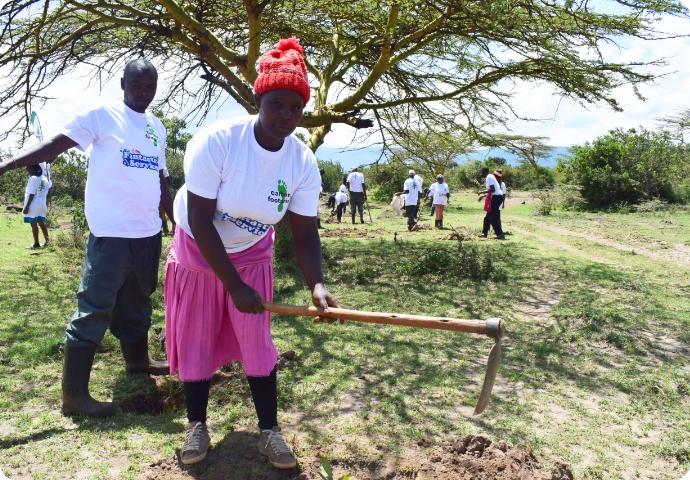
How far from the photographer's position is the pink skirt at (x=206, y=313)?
244 centimetres

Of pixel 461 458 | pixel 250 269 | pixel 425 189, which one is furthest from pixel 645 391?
pixel 425 189

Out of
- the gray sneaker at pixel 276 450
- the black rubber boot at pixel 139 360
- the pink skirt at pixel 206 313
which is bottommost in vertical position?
the gray sneaker at pixel 276 450

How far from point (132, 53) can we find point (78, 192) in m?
14.6

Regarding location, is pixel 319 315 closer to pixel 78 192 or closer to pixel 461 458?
pixel 461 458

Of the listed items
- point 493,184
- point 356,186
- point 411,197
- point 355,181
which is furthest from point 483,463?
point 356,186

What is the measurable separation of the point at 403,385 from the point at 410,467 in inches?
38.2

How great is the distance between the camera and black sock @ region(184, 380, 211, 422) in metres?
2.55

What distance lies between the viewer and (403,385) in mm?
3439

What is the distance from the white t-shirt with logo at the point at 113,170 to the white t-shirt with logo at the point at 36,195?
6.89 metres

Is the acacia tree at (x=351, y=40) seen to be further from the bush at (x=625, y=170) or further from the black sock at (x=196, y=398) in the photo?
the bush at (x=625, y=170)

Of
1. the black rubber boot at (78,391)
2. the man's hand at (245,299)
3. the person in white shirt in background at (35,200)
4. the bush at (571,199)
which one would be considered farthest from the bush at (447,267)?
the bush at (571,199)

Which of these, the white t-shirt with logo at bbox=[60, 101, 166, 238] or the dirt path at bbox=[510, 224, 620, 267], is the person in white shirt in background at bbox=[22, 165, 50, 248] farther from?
the dirt path at bbox=[510, 224, 620, 267]

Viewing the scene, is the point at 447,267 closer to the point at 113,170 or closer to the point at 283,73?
the point at 113,170

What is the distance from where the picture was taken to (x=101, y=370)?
351 centimetres
